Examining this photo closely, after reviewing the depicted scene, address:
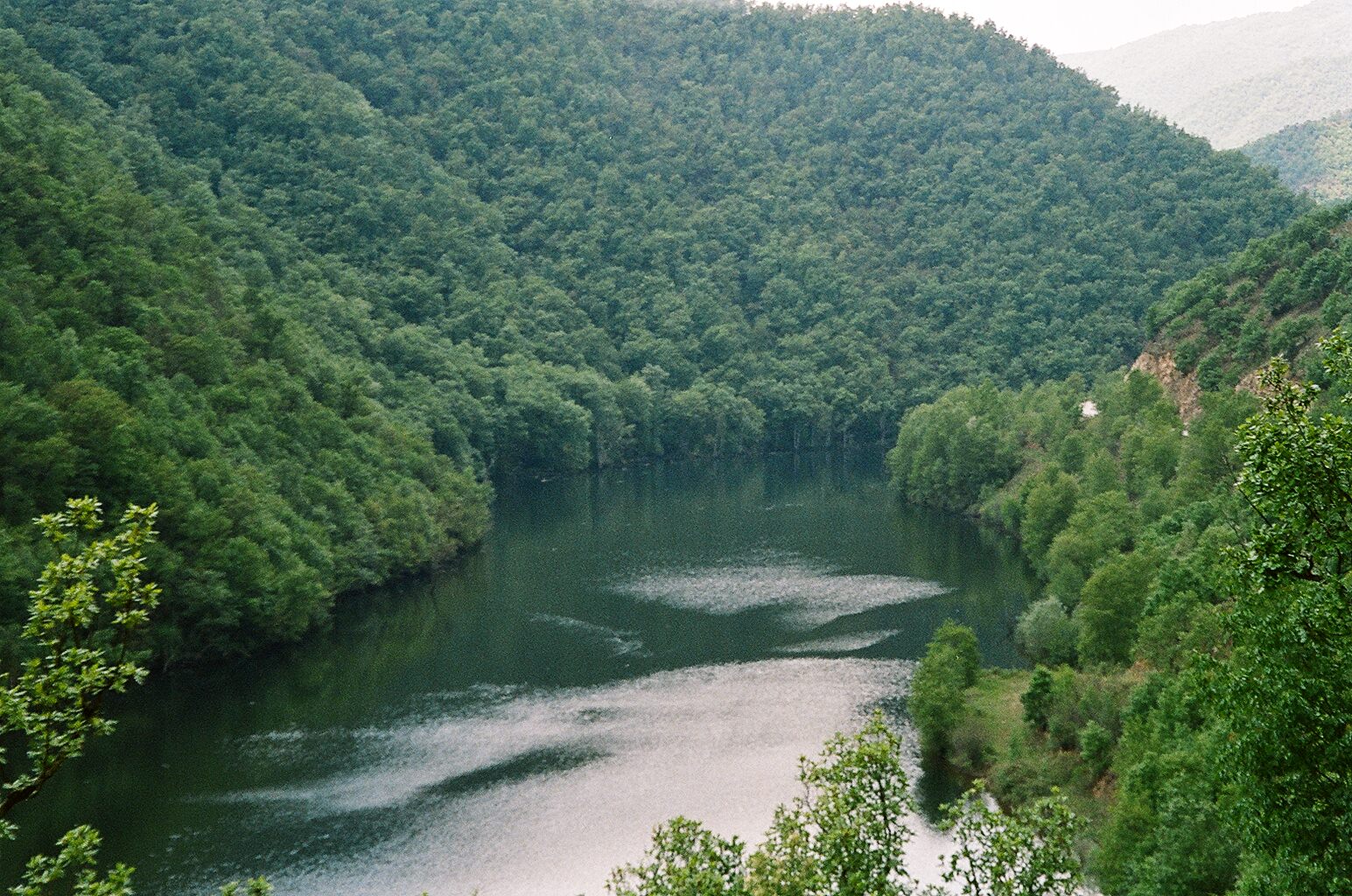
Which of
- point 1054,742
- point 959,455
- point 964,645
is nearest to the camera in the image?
point 1054,742

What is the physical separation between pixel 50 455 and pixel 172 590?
390 inches

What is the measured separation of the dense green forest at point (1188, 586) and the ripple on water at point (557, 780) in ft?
27.5

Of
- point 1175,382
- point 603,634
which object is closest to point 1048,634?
point 603,634

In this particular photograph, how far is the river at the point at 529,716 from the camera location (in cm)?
5044

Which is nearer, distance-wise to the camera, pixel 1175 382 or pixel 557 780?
pixel 557 780

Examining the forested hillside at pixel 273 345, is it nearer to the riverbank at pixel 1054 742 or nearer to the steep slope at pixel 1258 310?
the riverbank at pixel 1054 742

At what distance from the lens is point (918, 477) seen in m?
130

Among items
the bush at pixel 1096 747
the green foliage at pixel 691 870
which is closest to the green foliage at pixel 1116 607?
the bush at pixel 1096 747

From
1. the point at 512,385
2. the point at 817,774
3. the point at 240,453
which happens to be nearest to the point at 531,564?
the point at 240,453

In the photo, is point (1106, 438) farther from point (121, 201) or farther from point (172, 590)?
point (121, 201)

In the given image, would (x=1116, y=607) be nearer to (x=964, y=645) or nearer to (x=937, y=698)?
(x=964, y=645)

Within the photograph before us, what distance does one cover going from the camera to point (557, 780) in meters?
57.2

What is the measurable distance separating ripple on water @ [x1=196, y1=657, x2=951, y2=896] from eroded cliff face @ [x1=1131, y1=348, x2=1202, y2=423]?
4179 centimetres

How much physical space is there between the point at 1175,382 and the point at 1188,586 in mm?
58876
